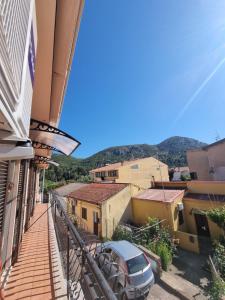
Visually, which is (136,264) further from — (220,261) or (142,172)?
(142,172)

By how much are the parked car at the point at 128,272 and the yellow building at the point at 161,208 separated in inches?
218

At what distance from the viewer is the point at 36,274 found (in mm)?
3383

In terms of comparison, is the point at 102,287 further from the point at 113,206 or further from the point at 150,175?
the point at 150,175

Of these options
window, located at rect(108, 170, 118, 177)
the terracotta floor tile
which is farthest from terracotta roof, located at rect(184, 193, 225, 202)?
window, located at rect(108, 170, 118, 177)

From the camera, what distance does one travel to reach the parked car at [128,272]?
22.5 ft

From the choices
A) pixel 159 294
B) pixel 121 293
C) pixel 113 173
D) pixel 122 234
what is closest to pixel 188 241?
pixel 122 234

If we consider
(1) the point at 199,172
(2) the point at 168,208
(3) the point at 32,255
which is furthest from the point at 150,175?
(3) the point at 32,255

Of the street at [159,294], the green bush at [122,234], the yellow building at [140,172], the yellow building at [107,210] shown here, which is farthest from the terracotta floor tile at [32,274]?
the yellow building at [140,172]

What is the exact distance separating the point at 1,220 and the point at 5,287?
1.16m

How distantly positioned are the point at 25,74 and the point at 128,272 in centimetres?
814

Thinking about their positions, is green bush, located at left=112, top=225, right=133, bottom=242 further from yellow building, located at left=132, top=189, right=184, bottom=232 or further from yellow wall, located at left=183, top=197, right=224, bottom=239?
yellow wall, located at left=183, top=197, right=224, bottom=239

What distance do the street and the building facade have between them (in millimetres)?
6377

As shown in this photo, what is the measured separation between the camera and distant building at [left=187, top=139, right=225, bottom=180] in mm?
17306

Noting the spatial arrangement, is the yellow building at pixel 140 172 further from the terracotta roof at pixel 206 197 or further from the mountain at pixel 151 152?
the mountain at pixel 151 152
